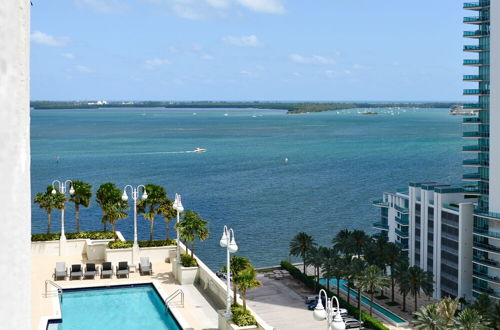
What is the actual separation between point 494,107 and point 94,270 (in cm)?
3822

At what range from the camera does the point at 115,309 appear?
34969 mm

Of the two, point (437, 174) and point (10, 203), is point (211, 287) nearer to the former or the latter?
point (10, 203)

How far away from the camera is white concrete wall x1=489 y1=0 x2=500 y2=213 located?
55.9 meters

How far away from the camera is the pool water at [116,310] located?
106 ft

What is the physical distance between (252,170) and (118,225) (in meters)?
63.8

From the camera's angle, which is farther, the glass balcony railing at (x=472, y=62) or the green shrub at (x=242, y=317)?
the glass balcony railing at (x=472, y=62)

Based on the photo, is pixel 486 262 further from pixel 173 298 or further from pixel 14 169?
pixel 14 169

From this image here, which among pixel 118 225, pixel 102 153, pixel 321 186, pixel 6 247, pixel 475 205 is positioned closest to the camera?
pixel 6 247

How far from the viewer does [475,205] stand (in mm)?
58625

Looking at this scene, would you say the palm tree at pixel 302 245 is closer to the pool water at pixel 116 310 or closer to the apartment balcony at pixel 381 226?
the apartment balcony at pixel 381 226

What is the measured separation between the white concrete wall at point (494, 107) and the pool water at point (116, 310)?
111 ft

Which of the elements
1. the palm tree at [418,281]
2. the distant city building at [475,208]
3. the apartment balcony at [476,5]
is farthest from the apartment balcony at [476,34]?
the palm tree at [418,281]

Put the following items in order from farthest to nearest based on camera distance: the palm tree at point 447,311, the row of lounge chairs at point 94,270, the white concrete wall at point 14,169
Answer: the palm tree at point 447,311 → the row of lounge chairs at point 94,270 → the white concrete wall at point 14,169

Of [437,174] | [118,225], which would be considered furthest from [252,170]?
[118,225]
